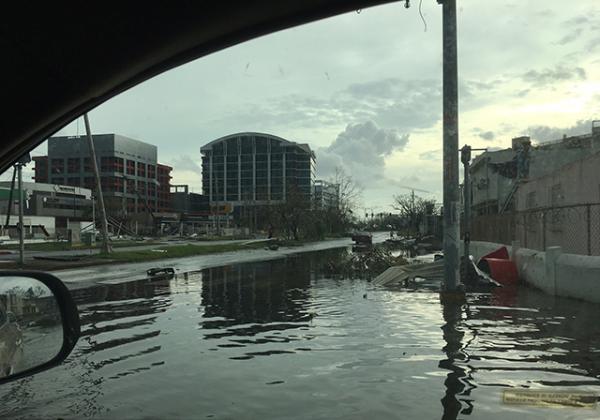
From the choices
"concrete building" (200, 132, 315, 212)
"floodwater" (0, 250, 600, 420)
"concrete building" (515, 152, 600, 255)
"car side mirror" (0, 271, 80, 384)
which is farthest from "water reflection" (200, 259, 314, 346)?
"concrete building" (200, 132, 315, 212)

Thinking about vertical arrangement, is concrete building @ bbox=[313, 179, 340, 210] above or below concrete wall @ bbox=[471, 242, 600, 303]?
above

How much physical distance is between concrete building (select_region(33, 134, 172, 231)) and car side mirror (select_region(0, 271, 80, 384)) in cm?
5407

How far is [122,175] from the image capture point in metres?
85.5

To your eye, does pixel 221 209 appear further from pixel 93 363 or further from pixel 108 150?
pixel 93 363

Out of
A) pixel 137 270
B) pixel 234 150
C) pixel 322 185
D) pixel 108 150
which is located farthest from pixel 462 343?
pixel 322 185

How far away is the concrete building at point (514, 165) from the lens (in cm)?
4876

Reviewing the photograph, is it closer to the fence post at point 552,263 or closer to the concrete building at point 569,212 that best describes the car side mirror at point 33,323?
the fence post at point 552,263

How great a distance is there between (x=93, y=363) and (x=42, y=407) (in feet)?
6.44

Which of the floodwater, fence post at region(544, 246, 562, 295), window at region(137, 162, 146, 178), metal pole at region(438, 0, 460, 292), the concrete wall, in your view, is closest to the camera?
the floodwater

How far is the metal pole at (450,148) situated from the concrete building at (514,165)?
86.5 feet

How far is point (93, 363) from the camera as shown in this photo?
765 cm

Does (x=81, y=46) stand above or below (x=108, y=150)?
below

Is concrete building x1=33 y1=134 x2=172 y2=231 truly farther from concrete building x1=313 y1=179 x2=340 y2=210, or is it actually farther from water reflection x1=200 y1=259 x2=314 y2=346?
water reflection x1=200 y1=259 x2=314 y2=346

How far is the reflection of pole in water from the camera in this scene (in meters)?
5.50
